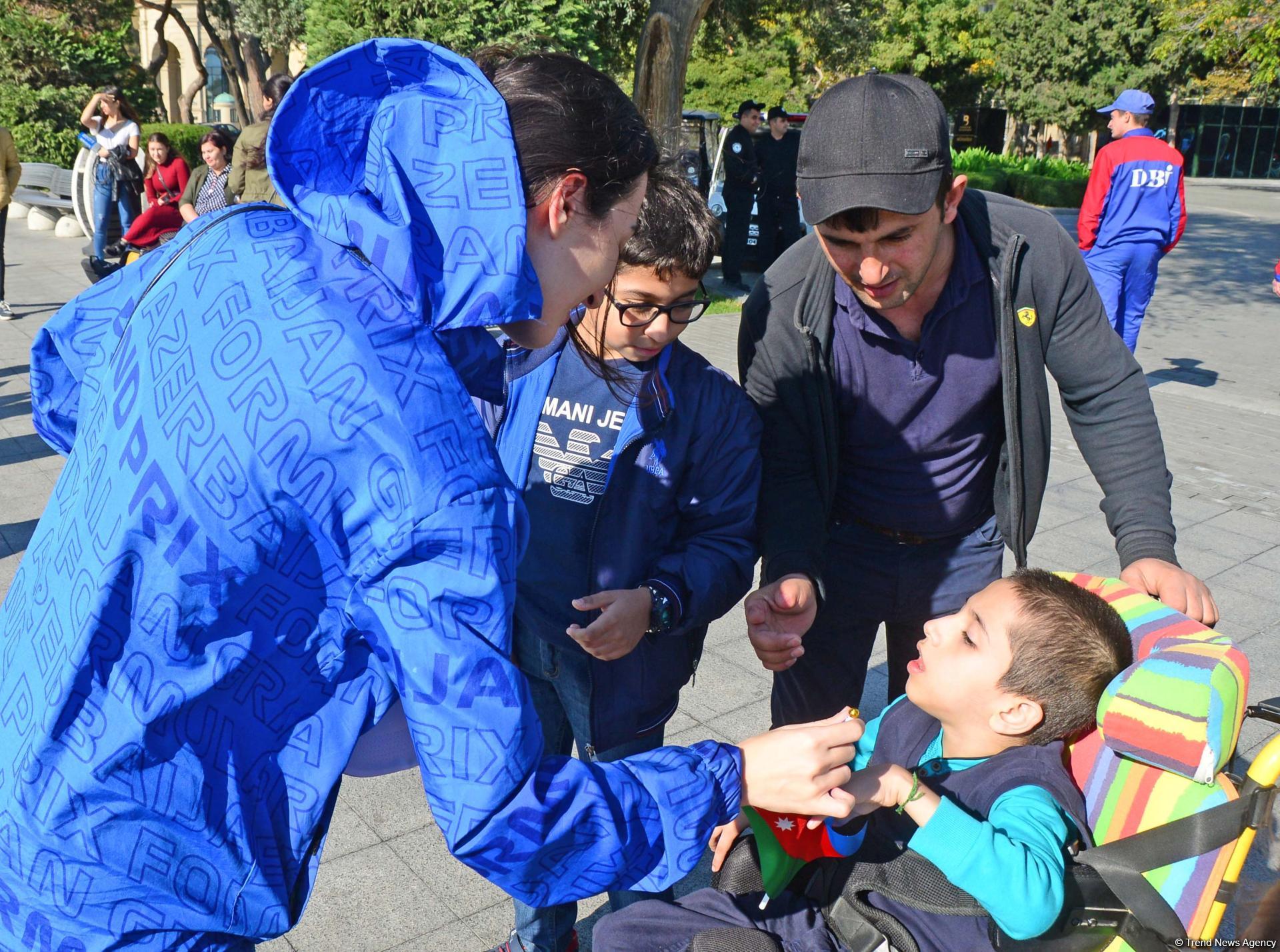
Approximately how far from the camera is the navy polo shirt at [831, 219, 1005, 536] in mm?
2527

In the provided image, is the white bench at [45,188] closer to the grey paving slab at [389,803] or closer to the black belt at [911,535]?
the grey paving slab at [389,803]

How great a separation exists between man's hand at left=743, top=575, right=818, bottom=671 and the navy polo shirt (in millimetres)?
380

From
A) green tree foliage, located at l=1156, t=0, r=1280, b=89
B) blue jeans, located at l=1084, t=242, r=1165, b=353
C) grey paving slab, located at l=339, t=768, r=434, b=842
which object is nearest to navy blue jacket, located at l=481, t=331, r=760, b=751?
grey paving slab, located at l=339, t=768, r=434, b=842

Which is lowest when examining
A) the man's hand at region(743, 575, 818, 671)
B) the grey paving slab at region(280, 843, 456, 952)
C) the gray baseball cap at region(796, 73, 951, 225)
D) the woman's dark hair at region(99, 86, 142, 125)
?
the grey paving slab at region(280, 843, 456, 952)

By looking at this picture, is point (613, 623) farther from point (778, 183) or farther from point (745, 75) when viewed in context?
point (745, 75)

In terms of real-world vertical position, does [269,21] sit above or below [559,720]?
above

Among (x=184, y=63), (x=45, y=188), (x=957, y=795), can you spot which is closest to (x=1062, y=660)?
(x=957, y=795)

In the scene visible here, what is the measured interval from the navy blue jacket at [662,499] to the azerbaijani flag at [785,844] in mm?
426

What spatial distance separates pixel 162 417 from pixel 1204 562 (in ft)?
18.4

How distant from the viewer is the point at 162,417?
1.16 metres

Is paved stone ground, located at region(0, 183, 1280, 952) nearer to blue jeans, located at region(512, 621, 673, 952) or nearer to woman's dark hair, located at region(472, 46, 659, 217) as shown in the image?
blue jeans, located at region(512, 621, 673, 952)

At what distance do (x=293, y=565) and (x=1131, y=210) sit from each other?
8.71m

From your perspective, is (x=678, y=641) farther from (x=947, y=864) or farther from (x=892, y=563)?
(x=947, y=864)

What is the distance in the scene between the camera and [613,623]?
215cm
